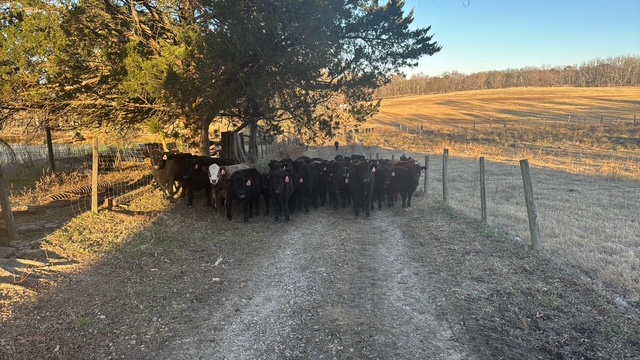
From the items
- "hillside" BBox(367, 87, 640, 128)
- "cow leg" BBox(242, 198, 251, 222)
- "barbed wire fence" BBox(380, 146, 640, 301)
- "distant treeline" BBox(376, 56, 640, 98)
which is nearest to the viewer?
"barbed wire fence" BBox(380, 146, 640, 301)

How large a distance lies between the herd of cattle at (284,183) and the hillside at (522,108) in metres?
40.3

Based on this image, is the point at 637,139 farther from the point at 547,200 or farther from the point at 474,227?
the point at 474,227

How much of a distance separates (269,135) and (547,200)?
379 inches

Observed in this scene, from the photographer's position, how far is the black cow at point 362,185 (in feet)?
34.5

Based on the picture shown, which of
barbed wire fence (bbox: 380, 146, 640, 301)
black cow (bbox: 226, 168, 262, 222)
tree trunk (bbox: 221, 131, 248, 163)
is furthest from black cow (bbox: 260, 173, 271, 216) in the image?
tree trunk (bbox: 221, 131, 248, 163)

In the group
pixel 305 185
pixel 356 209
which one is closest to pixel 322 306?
pixel 356 209

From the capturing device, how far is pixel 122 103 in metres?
11.3

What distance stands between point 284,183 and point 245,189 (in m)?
0.99

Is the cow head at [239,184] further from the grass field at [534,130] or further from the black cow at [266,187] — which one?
the grass field at [534,130]

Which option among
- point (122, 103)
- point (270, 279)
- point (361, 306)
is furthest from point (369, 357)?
point (122, 103)

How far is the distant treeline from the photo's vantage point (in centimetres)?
8862

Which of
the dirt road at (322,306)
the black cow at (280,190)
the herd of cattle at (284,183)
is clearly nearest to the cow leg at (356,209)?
the herd of cattle at (284,183)

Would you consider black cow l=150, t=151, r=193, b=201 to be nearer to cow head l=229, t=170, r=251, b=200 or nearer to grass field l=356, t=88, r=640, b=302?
cow head l=229, t=170, r=251, b=200

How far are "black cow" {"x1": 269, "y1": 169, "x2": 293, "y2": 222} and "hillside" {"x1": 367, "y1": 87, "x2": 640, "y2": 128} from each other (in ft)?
140
